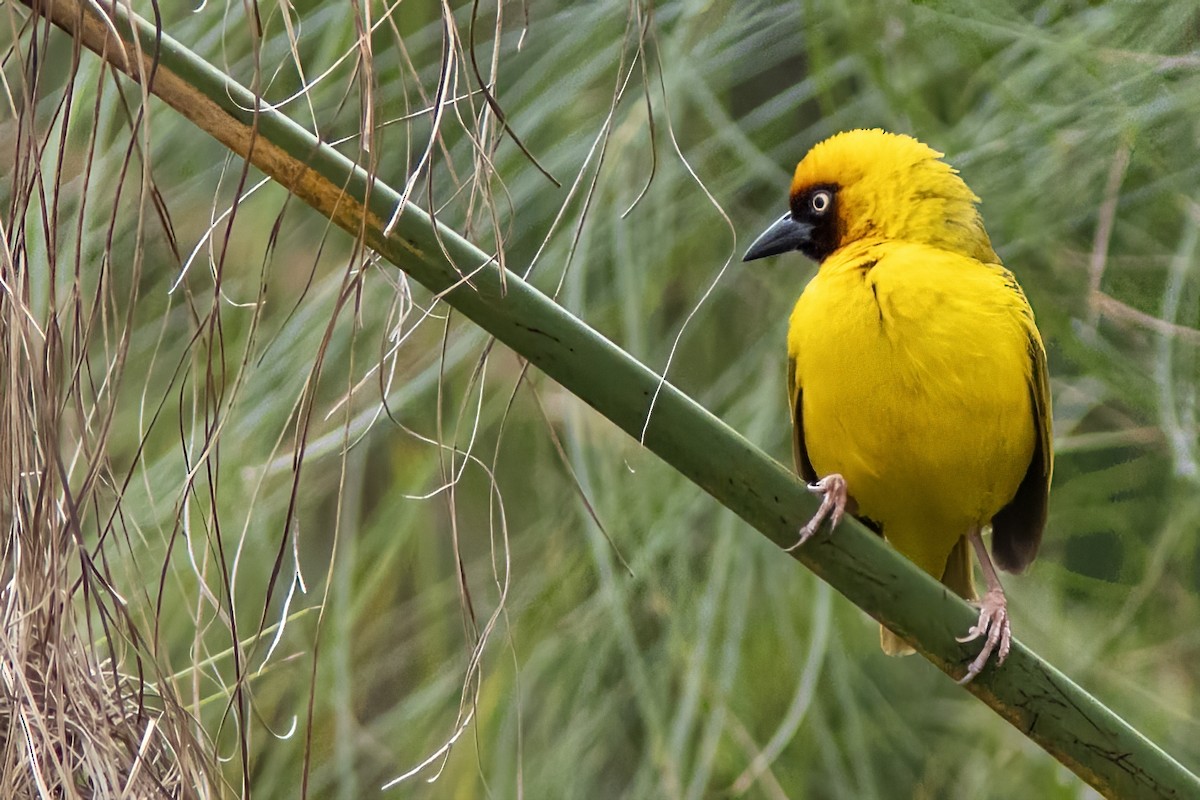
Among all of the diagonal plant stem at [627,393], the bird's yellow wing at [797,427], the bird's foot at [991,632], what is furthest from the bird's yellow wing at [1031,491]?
the diagonal plant stem at [627,393]

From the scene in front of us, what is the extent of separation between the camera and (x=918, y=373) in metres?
1.55

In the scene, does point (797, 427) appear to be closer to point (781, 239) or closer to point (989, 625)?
point (781, 239)

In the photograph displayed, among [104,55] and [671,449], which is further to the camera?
[671,449]

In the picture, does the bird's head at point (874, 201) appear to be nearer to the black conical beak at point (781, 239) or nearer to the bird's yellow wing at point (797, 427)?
the black conical beak at point (781, 239)

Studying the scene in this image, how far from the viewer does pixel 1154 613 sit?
6.08 ft

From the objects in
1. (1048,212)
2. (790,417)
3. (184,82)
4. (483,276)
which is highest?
(184,82)

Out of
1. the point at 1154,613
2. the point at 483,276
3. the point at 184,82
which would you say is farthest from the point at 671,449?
the point at 1154,613

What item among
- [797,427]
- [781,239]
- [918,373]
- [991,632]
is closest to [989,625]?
[991,632]

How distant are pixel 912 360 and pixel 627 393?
0.76m

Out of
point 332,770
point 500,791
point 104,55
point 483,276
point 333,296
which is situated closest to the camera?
point 104,55

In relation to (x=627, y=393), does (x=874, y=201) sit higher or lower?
lower

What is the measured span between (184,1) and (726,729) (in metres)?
1.16

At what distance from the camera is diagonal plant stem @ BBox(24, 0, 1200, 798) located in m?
0.79

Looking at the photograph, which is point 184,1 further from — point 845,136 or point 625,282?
point 845,136
